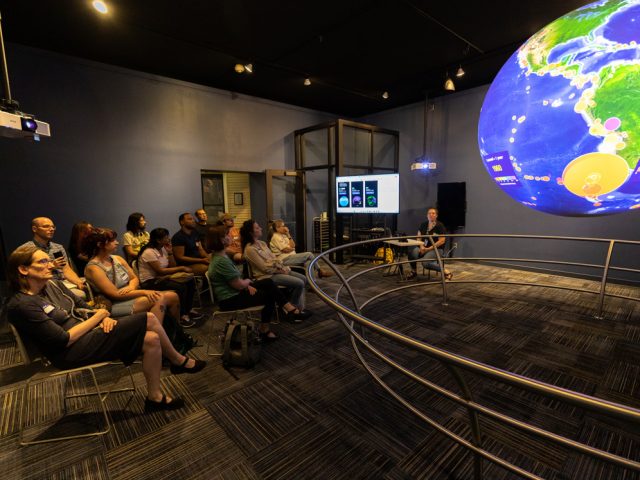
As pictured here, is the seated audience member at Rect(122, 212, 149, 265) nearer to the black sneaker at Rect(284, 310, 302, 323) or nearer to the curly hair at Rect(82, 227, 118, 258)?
→ the curly hair at Rect(82, 227, 118, 258)

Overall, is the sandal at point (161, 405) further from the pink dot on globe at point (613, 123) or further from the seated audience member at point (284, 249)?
the pink dot on globe at point (613, 123)

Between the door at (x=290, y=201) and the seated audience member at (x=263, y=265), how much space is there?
11.4ft

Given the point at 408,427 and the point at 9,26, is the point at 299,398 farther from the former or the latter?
the point at 9,26

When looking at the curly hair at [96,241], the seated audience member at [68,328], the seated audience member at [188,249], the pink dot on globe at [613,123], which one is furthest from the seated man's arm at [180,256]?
the pink dot on globe at [613,123]

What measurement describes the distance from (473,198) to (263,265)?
5142mm

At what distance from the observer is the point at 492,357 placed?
2766 mm

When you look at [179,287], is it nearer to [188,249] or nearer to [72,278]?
[188,249]

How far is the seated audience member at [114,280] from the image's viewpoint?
260cm

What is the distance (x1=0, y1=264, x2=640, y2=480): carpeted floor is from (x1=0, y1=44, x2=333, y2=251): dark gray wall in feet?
7.37

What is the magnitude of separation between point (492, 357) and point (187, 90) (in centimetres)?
628

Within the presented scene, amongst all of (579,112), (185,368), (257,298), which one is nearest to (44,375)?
(185,368)

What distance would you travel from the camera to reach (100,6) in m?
3.33

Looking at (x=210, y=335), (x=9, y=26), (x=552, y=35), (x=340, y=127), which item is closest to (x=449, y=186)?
(x=340, y=127)

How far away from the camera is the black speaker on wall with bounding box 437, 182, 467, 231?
6.63 meters
